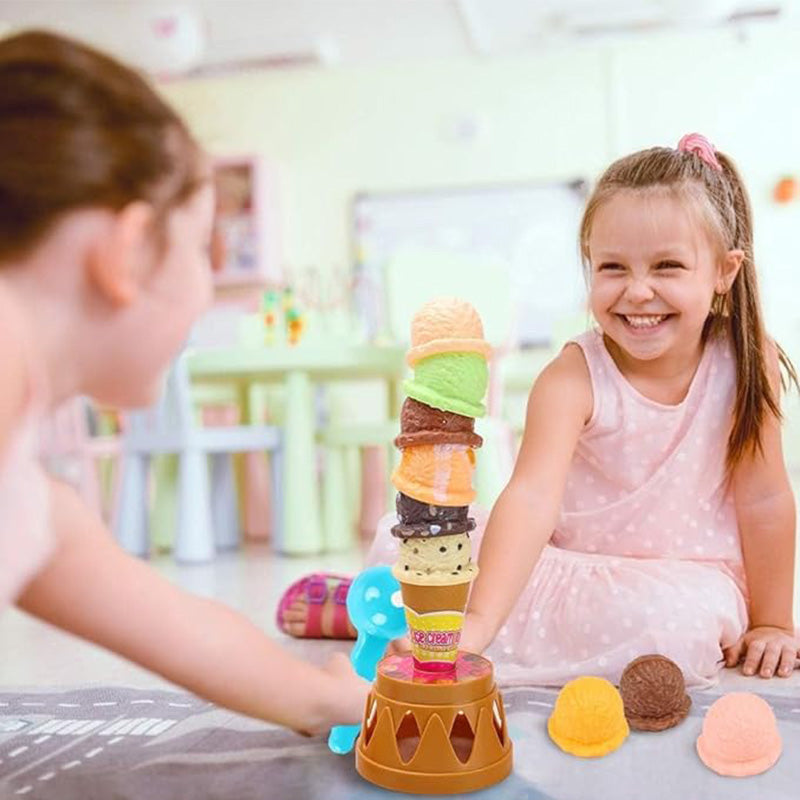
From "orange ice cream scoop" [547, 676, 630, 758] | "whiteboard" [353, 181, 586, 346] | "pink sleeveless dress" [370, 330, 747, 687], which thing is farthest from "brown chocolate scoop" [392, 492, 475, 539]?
"whiteboard" [353, 181, 586, 346]

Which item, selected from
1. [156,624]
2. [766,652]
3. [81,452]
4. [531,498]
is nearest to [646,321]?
[531,498]

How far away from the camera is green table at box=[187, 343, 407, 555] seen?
2.51m

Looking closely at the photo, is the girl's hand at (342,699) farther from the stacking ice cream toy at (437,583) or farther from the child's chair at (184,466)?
the child's chair at (184,466)

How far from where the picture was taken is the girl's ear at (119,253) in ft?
1.88

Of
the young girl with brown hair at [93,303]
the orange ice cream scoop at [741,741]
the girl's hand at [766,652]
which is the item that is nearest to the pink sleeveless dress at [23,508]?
the young girl with brown hair at [93,303]

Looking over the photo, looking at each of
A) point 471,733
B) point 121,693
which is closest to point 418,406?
point 471,733

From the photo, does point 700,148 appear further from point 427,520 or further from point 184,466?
point 184,466

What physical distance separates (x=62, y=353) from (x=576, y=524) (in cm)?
76

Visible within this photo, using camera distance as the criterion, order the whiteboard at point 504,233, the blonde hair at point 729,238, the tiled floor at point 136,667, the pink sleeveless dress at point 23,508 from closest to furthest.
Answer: the pink sleeveless dress at point 23,508, the blonde hair at point 729,238, the tiled floor at point 136,667, the whiteboard at point 504,233

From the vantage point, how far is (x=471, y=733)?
759 mm

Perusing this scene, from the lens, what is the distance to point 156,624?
0.67 metres

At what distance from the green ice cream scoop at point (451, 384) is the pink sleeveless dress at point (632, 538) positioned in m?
0.45

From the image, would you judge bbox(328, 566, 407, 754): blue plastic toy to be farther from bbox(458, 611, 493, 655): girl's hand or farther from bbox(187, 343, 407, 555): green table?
bbox(187, 343, 407, 555): green table

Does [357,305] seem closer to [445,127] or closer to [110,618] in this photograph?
[445,127]
